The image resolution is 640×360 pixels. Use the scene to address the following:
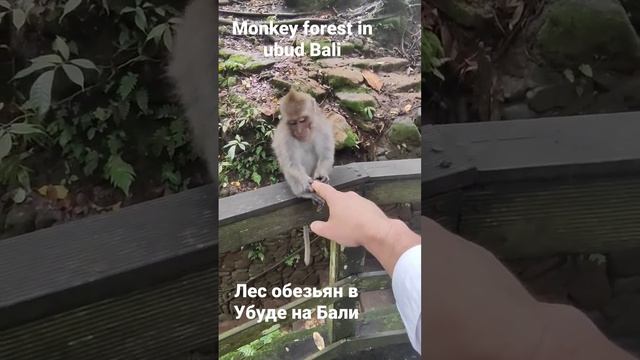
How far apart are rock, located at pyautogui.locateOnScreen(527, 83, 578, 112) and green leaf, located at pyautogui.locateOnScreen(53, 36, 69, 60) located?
139cm

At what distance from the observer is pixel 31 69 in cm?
173

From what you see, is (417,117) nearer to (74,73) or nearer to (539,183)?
(539,183)

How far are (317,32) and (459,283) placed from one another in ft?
2.81

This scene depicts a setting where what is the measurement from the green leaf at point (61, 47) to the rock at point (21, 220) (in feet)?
1.52

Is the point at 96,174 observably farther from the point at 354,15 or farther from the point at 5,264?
the point at 354,15

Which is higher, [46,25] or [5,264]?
[46,25]

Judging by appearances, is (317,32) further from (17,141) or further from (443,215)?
(17,141)

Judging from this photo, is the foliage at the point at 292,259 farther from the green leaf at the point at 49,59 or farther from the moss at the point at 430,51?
the green leaf at the point at 49,59

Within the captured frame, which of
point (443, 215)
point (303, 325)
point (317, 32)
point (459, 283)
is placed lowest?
point (303, 325)

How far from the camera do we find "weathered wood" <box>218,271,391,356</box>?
172 cm

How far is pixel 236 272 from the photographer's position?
68.4 inches

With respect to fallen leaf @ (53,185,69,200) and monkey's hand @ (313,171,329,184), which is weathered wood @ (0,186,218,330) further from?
monkey's hand @ (313,171,329,184)

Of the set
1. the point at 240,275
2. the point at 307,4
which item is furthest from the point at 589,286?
the point at 307,4

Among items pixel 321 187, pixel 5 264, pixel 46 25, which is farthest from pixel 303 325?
pixel 46 25
